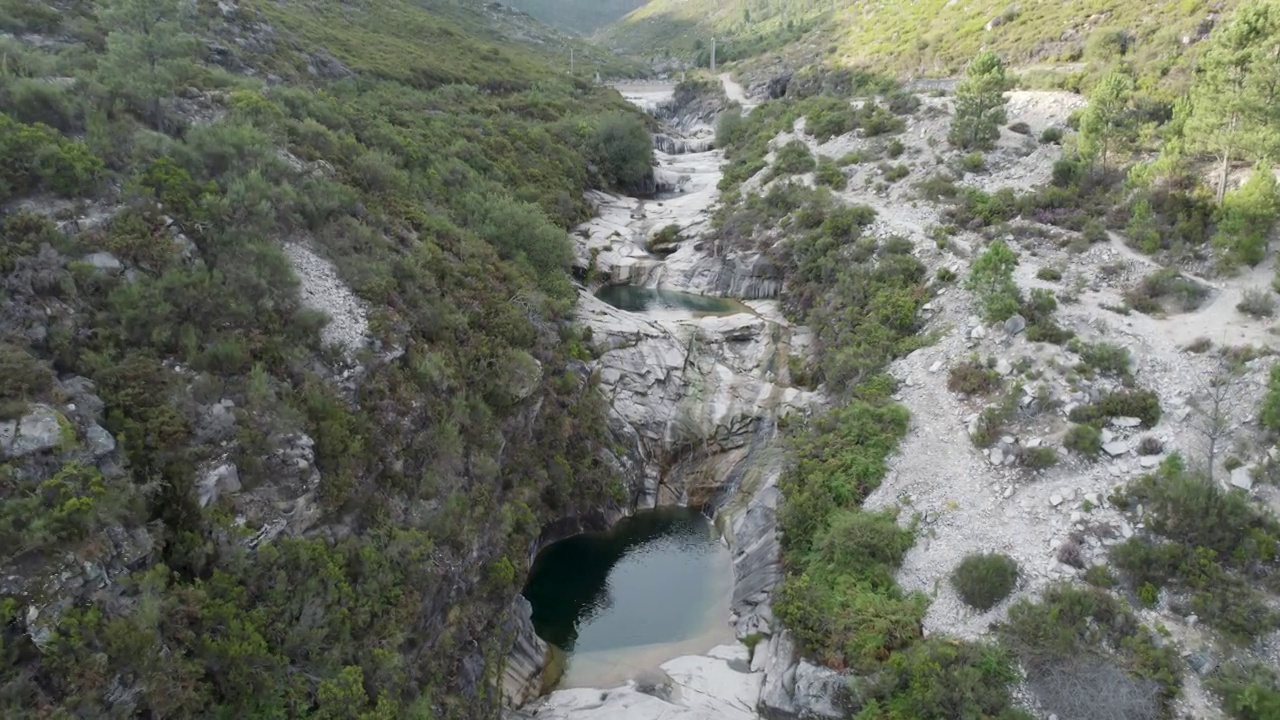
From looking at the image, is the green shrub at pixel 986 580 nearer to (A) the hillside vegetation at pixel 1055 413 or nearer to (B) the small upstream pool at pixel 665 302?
(A) the hillside vegetation at pixel 1055 413

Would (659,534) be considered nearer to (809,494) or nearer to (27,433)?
(809,494)

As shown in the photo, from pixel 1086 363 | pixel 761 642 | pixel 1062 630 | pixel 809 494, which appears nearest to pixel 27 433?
pixel 761 642

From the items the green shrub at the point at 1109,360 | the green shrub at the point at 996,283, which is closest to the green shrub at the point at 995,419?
the green shrub at the point at 1109,360

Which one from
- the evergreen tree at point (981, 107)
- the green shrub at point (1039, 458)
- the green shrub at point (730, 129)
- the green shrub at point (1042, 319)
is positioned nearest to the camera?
the green shrub at point (1039, 458)

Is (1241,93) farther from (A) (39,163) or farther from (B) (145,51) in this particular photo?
(B) (145,51)

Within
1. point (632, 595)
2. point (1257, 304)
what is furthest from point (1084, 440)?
point (632, 595)

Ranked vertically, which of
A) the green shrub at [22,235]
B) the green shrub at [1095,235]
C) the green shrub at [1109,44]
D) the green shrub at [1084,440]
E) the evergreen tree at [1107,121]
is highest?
the green shrub at [1109,44]

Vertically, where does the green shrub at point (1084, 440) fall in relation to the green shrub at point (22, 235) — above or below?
below
